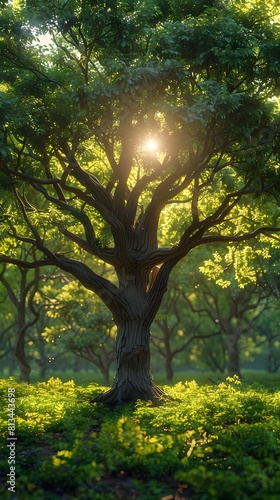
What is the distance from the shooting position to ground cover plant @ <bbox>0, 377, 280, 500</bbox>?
8102 millimetres

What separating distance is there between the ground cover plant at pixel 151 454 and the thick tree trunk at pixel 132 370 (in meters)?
2.95

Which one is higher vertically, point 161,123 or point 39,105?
point 39,105

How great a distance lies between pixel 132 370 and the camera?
18.5 meters

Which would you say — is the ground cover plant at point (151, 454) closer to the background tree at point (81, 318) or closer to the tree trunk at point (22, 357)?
the tree trunk at point (22, 357)

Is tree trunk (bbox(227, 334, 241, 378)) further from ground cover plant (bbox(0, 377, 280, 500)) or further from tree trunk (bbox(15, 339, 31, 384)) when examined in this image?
ground cover plant (bbox(0, 377, 280, 500))

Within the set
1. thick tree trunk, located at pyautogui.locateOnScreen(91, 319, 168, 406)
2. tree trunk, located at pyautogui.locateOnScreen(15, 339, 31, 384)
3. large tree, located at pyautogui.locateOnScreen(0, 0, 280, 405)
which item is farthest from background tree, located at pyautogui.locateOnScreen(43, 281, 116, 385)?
thick tree trunk, located at pyautogui.locateOnScreen(91, 319, 168, 406)

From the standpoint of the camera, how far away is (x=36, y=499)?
24.4ft

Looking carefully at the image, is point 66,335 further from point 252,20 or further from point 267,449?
point 267,449

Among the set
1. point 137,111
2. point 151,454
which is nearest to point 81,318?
point 137,111

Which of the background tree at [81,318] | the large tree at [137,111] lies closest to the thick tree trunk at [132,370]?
the large tree at [137,111]

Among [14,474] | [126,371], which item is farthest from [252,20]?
[14,474]

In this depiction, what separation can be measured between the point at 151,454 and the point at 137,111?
8.69m

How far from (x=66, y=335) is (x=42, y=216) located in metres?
15.7

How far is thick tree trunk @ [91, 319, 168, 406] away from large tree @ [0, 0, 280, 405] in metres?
0.03
